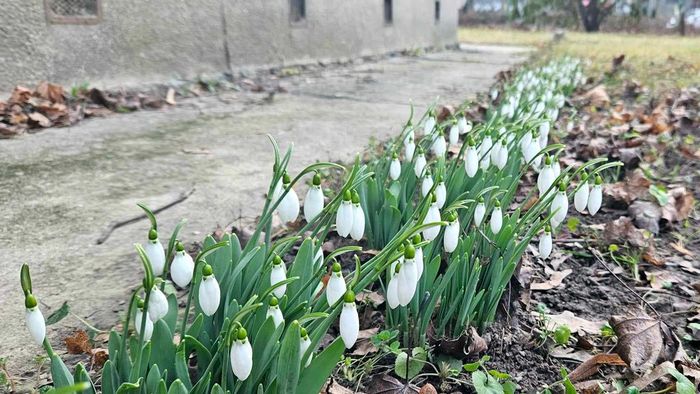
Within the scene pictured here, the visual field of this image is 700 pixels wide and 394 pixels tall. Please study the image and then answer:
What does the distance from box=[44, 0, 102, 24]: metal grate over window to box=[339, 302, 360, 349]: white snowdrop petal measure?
386 centimetres

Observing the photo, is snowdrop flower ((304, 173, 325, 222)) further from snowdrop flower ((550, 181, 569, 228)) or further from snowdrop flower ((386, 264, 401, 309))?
snowdrop flower ((550, 181, 569, 228))

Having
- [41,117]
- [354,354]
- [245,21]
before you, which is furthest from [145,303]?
[245,21]

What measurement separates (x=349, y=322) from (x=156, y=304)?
0.31m

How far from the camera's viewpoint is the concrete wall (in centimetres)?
404

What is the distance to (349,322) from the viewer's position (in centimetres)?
103

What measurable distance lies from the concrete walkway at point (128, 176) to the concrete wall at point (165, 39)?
0.47 m

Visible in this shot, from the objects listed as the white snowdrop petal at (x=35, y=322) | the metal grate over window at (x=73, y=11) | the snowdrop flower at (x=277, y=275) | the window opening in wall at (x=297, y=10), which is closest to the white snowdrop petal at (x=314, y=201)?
the snowdrop flower at (x=277, y=275)

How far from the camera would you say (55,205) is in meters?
2.43

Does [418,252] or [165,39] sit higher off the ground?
[165,39]

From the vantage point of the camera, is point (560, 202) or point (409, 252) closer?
point (409, 252)

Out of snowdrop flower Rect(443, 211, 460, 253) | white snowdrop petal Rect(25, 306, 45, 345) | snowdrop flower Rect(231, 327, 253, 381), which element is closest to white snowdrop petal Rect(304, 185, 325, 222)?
snowdrop flower Rect(443, 211, 460, 253)

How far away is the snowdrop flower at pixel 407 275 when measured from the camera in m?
1.06

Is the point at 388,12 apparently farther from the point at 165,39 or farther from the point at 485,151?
the point at 485,151

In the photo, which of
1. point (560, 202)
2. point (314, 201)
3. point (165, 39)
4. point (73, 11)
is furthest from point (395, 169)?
point (165, 39)
